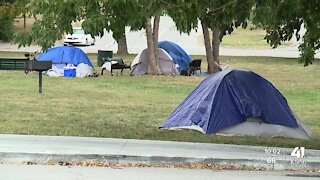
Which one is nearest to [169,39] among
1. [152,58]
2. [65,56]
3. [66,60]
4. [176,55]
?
[176,55]

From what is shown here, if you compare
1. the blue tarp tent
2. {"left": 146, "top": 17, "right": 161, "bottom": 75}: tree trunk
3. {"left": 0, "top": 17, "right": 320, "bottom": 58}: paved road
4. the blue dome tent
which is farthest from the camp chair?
{"left": 0, "top": 17, "right": 320, "bottom": 58}: paved road

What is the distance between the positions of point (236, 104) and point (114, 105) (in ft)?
19.3

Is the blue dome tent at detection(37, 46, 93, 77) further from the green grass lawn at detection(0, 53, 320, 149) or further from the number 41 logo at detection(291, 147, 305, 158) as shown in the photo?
the number 41 logo at detection(291, 147, 305, 158)


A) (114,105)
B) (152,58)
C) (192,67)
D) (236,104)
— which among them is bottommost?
(114,105)

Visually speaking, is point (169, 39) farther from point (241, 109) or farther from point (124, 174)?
point (124, 174)

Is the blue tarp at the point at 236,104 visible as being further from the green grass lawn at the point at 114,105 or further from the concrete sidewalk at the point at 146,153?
the concrete sidewalk at the point at 146,153

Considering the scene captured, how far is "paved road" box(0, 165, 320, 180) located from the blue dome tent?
17.4m

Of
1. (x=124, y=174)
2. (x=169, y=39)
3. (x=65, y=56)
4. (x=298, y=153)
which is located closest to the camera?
(x=124, y=174)

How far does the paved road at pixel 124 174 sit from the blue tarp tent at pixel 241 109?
3263 millimetres

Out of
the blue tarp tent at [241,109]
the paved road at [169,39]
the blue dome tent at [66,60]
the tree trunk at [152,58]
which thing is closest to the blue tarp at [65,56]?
the blue dome tent at [66,60]

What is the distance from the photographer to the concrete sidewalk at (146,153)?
878cm

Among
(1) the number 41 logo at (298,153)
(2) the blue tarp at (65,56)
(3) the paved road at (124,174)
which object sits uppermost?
(2) the blue tarp at (65,56)

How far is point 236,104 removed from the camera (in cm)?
1162

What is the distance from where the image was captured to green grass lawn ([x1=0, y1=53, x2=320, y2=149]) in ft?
38.3
